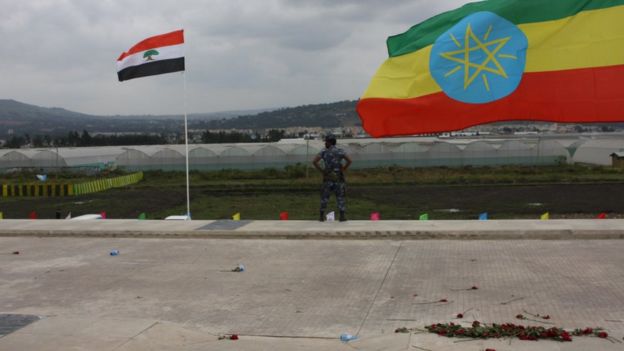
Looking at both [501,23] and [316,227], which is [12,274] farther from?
[501,23]

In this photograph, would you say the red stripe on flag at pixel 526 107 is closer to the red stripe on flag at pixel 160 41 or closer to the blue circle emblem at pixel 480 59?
the blue circle emblem at pixel 480 59

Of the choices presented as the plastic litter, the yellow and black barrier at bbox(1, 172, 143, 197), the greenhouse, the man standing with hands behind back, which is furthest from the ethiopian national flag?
the greenhouse

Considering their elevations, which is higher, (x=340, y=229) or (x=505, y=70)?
(x=505, y=70)

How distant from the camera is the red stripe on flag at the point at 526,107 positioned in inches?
391

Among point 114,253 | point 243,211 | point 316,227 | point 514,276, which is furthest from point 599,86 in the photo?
point 243,211

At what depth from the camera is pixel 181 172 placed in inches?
1772

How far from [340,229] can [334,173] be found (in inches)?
52.4

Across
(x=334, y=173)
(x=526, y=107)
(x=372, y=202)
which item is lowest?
(x=372, y=202)

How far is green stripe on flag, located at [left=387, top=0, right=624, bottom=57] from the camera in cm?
1030

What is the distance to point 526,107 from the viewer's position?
1033 cm

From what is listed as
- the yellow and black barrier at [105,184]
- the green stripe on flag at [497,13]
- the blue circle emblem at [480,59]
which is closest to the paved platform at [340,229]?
the blue circle emblem at [480,59]

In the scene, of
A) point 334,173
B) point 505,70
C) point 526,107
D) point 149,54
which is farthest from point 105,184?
point 526,107

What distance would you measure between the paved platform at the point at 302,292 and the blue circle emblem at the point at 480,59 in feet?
7.98

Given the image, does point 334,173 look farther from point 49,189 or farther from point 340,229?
point 49,189
